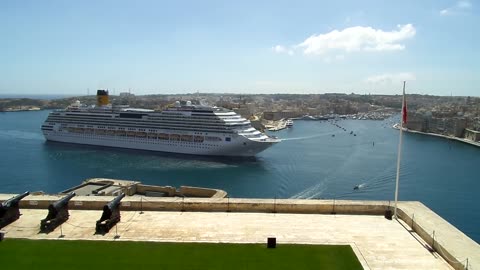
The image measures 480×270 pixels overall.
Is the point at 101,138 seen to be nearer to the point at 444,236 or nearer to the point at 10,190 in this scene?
the point at 10,190

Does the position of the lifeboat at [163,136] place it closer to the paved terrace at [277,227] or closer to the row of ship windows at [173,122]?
the row of ship windows at [173,122]

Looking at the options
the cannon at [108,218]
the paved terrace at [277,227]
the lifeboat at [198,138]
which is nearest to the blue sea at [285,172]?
the lifeboat at [198,138]

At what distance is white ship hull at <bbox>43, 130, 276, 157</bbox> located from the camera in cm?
3812

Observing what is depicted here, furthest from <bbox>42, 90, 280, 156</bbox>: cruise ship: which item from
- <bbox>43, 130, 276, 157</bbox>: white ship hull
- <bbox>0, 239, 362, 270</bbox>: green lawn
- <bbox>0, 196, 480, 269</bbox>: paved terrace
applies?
<bbox>0, 239, 362, 270</bbox>: green lawn

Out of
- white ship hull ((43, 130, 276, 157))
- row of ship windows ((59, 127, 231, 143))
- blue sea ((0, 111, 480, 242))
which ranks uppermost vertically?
row of ship windows ((59, 127, 231, 143))

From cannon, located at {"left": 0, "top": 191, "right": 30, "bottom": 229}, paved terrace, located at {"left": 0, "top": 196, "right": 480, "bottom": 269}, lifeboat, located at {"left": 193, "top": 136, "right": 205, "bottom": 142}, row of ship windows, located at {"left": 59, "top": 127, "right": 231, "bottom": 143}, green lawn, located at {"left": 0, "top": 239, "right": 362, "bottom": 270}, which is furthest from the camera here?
row of ship windows, located at {"left": 59, "top": 127, "right": 231, "bottom": 143}

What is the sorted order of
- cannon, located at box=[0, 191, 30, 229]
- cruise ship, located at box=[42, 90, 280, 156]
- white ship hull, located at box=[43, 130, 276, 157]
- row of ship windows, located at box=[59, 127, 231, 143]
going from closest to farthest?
cannon, located at box=[0, 191, 30, 229] → white ship hull, located at box=[43, 130, 276, 157] → cruise ship, located at box=[42, 90, 280, 156] → row of ship windows, located at box=[59, 127, 231, 143]

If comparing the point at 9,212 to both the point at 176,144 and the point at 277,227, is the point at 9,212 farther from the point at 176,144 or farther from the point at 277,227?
the point at 176,144

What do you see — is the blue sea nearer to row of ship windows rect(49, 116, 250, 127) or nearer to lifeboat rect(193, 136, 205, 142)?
lifeboat rect(193, 136, 205, 142)

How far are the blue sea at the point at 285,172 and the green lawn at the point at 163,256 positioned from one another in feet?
50.0

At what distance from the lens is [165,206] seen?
10.4m

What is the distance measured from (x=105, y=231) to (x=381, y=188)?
2313 cm

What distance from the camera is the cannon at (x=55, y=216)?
29.3ft

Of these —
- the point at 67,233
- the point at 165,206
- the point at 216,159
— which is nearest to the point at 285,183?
the point at 216,159
